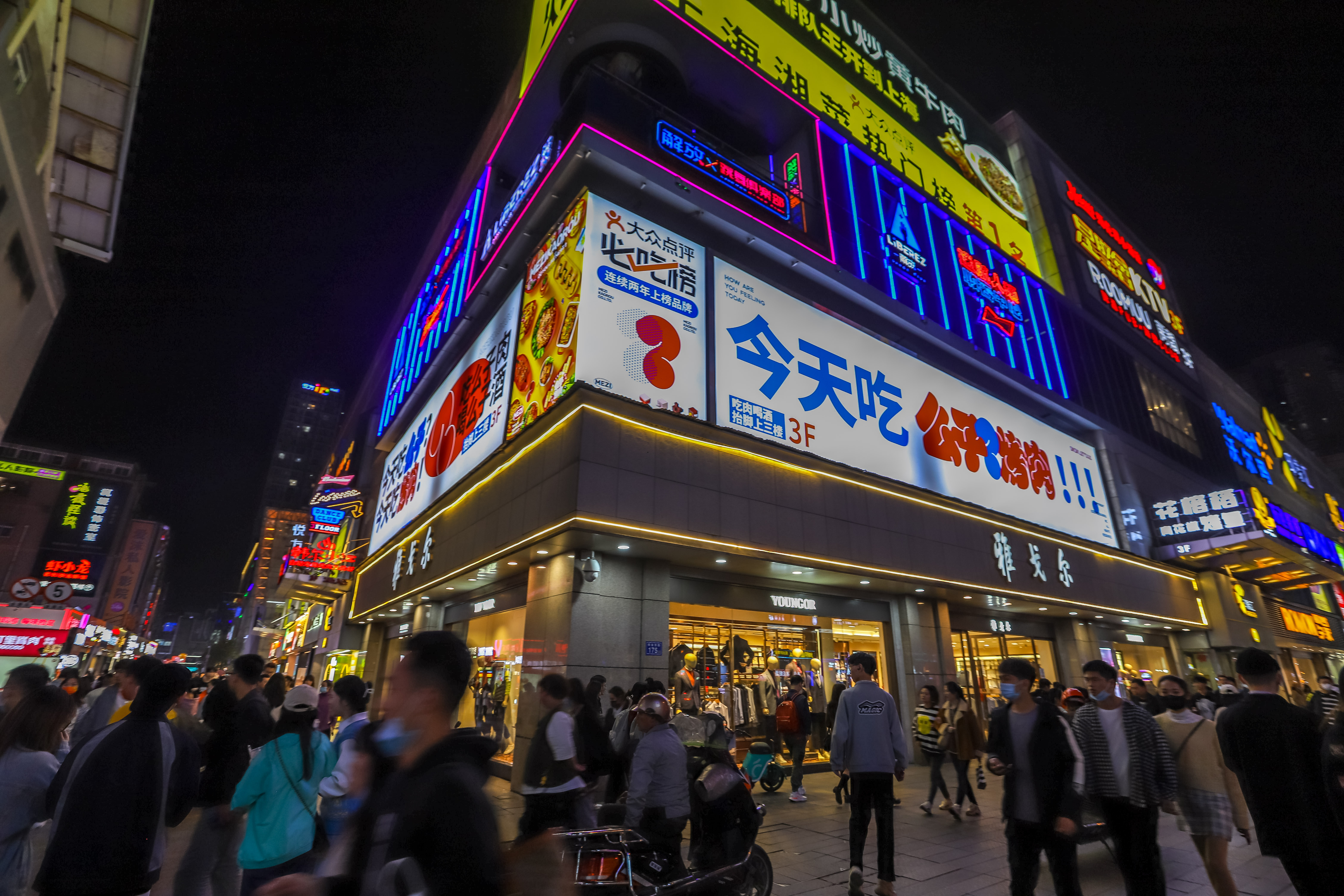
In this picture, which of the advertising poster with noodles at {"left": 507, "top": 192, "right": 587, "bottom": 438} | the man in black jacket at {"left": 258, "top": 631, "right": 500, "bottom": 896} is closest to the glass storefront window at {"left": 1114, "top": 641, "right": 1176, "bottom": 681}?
the advertising poster with noodles at {"left": 507, "top": 192, "right": 587, "bottom": 438}

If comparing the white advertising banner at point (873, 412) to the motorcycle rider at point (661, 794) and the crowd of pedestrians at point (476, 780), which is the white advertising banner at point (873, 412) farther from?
the motorcycle rider at point (661, 794)

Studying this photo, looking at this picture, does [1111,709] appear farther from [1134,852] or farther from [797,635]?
[797,635]

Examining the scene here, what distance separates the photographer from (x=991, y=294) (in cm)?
2020

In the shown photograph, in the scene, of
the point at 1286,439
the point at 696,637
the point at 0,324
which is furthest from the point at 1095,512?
the point at 1286,439

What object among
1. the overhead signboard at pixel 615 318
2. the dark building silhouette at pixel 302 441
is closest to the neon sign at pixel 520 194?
the overhead signboard at pixel 615 318

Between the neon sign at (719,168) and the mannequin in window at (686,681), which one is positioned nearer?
the mannequin in window at (686,681)

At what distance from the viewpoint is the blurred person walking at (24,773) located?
120 inches

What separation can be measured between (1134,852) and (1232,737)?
114 centimetres

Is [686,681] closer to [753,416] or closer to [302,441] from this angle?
[753,416]

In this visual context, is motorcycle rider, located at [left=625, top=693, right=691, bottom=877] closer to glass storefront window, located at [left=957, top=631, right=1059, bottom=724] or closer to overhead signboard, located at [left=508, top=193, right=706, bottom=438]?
overhead signboard, located at [left=508, top=193, right=706, bottom=438]

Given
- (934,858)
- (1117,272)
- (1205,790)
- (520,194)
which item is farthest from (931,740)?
(1117,272)

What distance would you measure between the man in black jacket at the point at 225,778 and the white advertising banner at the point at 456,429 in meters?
7.48

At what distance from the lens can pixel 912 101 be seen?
933 inches

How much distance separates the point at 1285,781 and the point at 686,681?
294 inches
